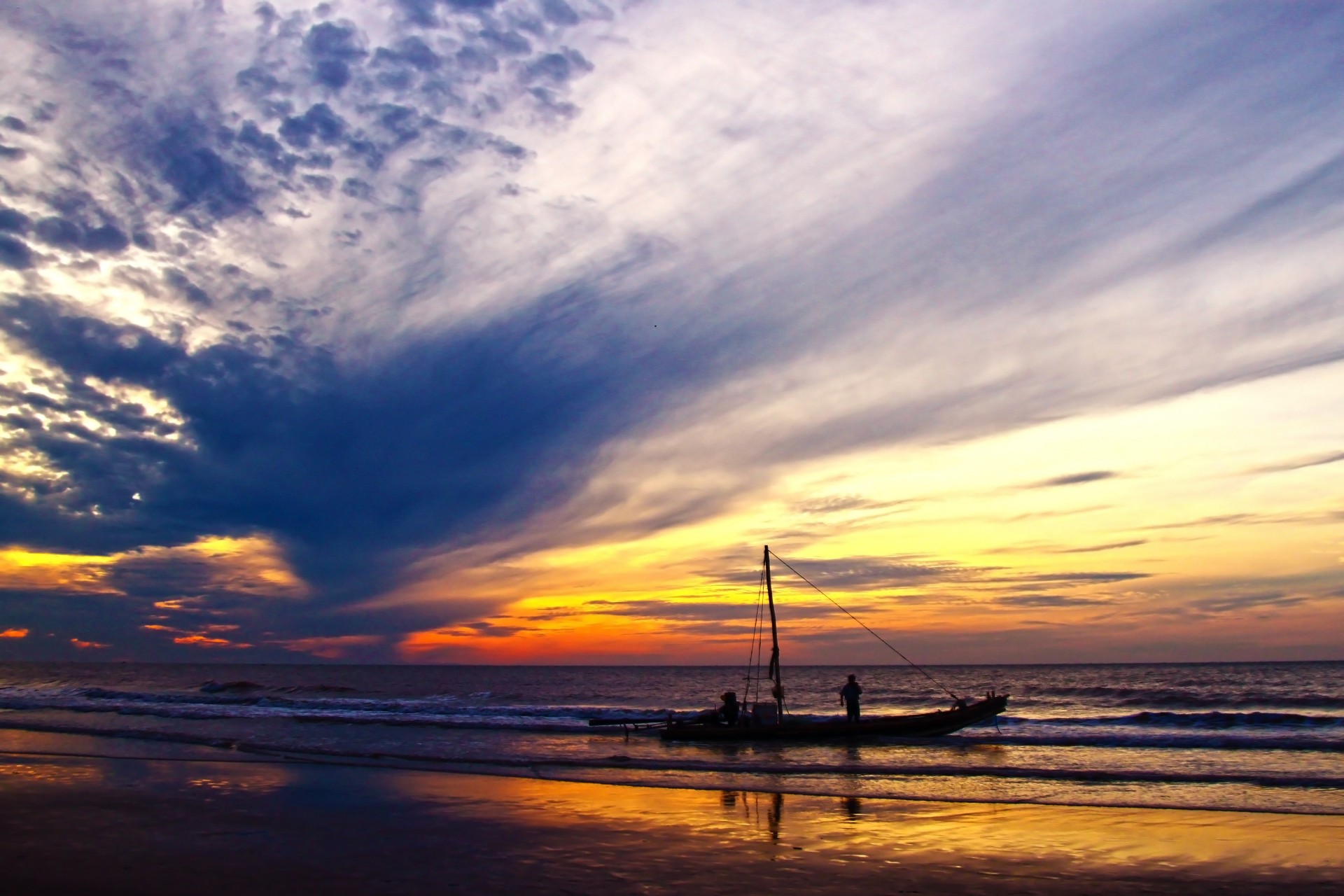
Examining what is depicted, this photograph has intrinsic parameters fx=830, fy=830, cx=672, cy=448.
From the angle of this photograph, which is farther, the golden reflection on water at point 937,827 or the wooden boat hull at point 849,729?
the wooden boat hull at point 849,729

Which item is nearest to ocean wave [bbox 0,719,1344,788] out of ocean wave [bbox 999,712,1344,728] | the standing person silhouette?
the standing person silhouette

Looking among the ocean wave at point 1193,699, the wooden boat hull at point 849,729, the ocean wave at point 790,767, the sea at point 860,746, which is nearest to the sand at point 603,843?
the sea at point 860,746

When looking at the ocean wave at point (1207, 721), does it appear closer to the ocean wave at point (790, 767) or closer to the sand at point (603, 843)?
the ocean wave at point (790, 767)

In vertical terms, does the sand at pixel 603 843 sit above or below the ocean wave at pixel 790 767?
above

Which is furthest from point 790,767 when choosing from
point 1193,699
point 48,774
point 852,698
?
point 1193,699

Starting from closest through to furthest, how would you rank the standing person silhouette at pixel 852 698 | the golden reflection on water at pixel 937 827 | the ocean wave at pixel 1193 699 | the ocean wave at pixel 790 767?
the golden reflection on water at pixel 937 827, the ocean wave at pixel 790 767, the standing person silhouette at pixel 852 698, the ocean wave at pixel 1193 699

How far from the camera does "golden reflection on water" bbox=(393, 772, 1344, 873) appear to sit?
12.5 m

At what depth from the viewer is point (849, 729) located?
2817 cm

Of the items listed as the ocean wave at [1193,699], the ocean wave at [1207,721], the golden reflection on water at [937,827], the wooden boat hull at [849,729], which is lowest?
the ocean wave at [1193,699]

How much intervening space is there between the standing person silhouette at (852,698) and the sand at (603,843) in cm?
1191

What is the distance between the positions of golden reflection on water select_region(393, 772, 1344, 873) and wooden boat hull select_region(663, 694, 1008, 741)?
33.9 ft

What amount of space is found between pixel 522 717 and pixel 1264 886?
32701 mm

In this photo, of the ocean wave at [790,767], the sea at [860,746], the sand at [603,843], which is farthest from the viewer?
the ocean wave at [790,767]

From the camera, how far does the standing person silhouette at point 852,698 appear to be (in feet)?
95.2
